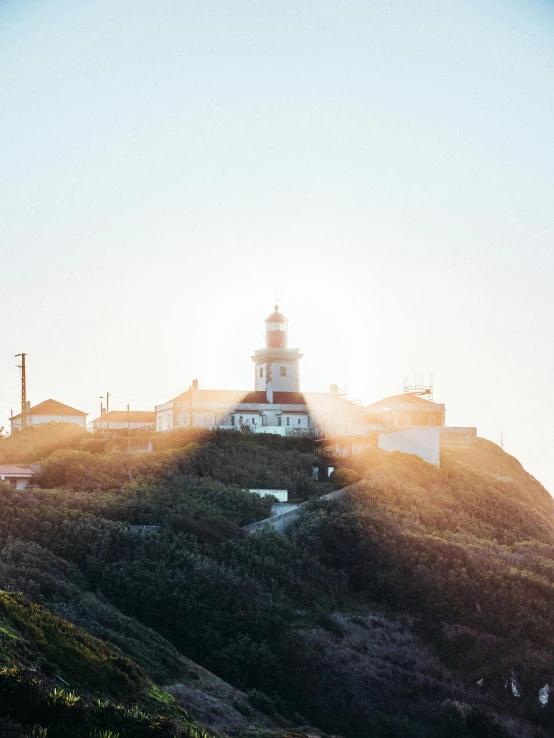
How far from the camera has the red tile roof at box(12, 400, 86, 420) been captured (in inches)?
2926

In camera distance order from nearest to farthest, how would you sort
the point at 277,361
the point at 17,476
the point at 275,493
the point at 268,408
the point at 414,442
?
the point at 275,493, the point at 17,476, the point at 414,442, the point at 268,408, the point at 277,361

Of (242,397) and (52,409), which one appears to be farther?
(52,409)

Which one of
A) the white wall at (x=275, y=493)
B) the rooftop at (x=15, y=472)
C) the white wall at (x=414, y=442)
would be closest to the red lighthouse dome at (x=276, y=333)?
the white wall at (x=414, y=442)

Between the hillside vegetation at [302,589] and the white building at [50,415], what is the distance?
21.3 metres

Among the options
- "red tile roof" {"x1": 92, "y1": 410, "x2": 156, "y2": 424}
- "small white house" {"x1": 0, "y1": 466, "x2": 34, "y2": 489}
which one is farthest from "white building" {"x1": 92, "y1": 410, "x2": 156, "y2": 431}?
"small white house" {"x1": 0, "y1": 466, "x2": 34, "y2": 489}

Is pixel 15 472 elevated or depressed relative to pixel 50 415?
depressed

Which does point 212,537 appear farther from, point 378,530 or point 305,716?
point 305,716

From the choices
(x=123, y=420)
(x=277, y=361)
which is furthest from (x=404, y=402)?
(x=123, y=420)

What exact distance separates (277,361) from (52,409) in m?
17.4

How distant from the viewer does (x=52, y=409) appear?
74938mm

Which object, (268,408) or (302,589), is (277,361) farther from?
(302,589)

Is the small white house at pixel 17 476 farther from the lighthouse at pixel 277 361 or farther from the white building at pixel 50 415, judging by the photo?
the lighthouse at pixel 277 361

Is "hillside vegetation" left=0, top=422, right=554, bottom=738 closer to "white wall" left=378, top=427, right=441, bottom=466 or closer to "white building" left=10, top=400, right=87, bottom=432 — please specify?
"white wall" left=378, top=427, right=441, bottom=466

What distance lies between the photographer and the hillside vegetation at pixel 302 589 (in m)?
31.1
